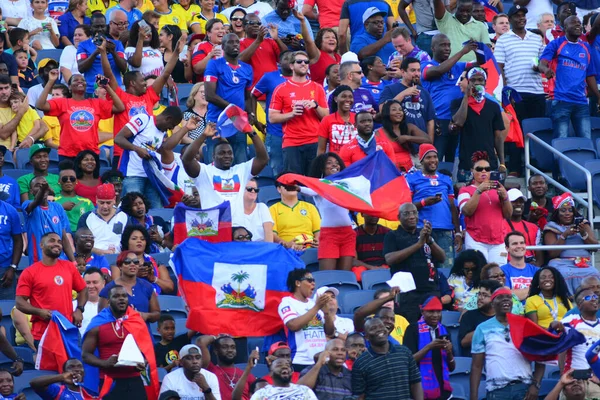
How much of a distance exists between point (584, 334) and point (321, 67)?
5.98m

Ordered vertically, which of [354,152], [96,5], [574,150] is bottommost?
[574,150]

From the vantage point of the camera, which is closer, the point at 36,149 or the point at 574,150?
the point at 36,149

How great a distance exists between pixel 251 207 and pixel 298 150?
5.69 feet

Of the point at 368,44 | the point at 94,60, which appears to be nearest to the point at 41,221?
the point at 94,60

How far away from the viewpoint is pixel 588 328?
1409 centimetres

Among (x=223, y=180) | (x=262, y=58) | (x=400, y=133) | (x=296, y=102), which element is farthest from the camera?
(x=262, y=58)

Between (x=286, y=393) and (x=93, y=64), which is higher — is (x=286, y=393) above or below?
above

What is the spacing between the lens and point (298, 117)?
17.2 metres

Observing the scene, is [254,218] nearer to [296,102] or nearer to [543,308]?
[296,102]

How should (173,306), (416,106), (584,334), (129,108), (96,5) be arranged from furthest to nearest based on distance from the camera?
(96,5) → (129,108) → (416,106) → (173,306) → (584,334)

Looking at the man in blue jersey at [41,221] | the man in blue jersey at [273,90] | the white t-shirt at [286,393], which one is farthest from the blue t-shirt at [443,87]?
the white t-shirt at [286,393]

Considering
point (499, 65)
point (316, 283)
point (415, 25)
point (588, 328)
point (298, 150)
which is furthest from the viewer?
point (415, 25)

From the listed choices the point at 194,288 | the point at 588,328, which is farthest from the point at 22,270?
the point at 588,328

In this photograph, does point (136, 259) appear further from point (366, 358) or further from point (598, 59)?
point (598, 59)
